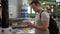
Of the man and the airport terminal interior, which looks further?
the airport terminal interior

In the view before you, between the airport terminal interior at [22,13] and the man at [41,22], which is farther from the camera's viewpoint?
the airport terminal interior at [22,13]

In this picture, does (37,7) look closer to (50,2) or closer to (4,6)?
(4,6)

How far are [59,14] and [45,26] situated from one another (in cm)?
165

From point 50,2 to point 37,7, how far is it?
57.5 inches

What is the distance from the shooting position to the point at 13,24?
3277 millimetres

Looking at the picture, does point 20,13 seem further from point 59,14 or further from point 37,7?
point 37,7

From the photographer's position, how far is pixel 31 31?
3.18m

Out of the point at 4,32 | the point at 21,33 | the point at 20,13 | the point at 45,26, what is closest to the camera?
the point at 45,26

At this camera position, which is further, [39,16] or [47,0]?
[47,0]

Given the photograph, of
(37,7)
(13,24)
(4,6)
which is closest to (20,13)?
(13,24)

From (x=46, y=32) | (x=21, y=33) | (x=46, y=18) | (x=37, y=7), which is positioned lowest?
(x=21, y=33)

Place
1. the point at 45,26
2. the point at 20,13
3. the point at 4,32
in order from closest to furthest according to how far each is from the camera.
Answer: the point at 45,26, the point at 4,32, the point at 20,13

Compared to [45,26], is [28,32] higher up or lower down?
lower down

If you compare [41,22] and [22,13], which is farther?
[22,13]
